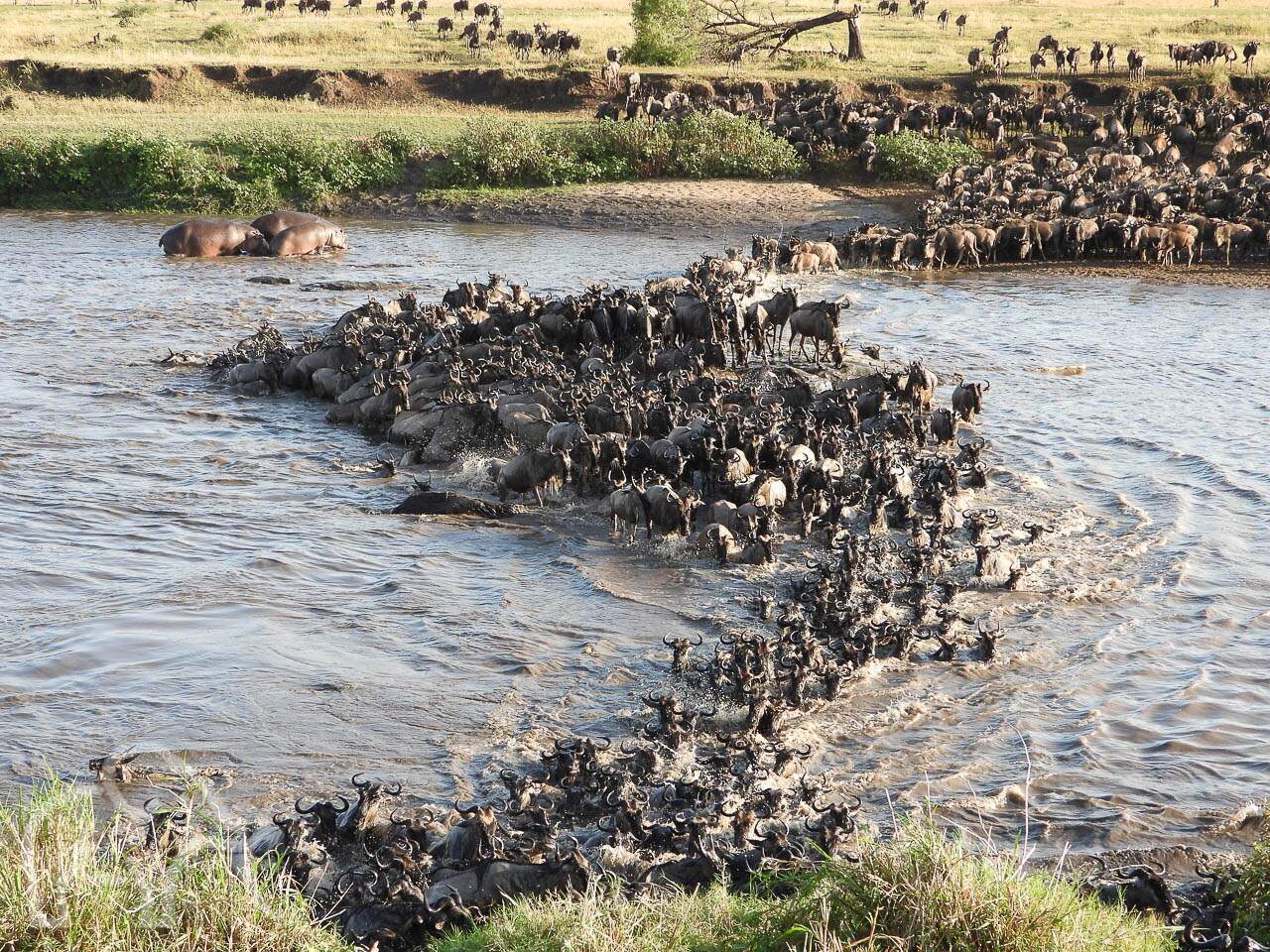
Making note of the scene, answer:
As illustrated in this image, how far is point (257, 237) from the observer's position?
2492 centimetres

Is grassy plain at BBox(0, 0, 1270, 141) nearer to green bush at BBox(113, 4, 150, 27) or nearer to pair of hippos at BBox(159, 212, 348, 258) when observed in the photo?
green bush at BBox(113, 4, 150, 27)

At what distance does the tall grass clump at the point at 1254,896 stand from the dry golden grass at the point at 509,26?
34.6m

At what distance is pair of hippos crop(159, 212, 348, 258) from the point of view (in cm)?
2453

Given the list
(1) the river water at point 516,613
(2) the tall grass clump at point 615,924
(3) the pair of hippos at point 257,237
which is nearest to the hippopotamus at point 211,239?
(3) the pair of hippos at point 257,237

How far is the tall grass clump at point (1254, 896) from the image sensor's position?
20.1 feet

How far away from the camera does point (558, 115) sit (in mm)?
35500

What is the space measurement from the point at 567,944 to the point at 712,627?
194 inches

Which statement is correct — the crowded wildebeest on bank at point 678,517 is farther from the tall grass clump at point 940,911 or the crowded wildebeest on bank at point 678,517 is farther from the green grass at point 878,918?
the tall grass clump at point 940,911

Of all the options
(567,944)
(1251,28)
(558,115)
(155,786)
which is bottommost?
(155,786)

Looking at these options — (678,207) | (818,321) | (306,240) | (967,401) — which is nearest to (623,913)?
(967,401)

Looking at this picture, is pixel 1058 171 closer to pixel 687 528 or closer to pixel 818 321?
pixel 818 321

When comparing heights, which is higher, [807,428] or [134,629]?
[807,428]

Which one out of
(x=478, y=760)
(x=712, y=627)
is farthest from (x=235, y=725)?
(x=712, y=627)

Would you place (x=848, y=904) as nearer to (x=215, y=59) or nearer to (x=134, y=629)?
(x=134, y=629)
